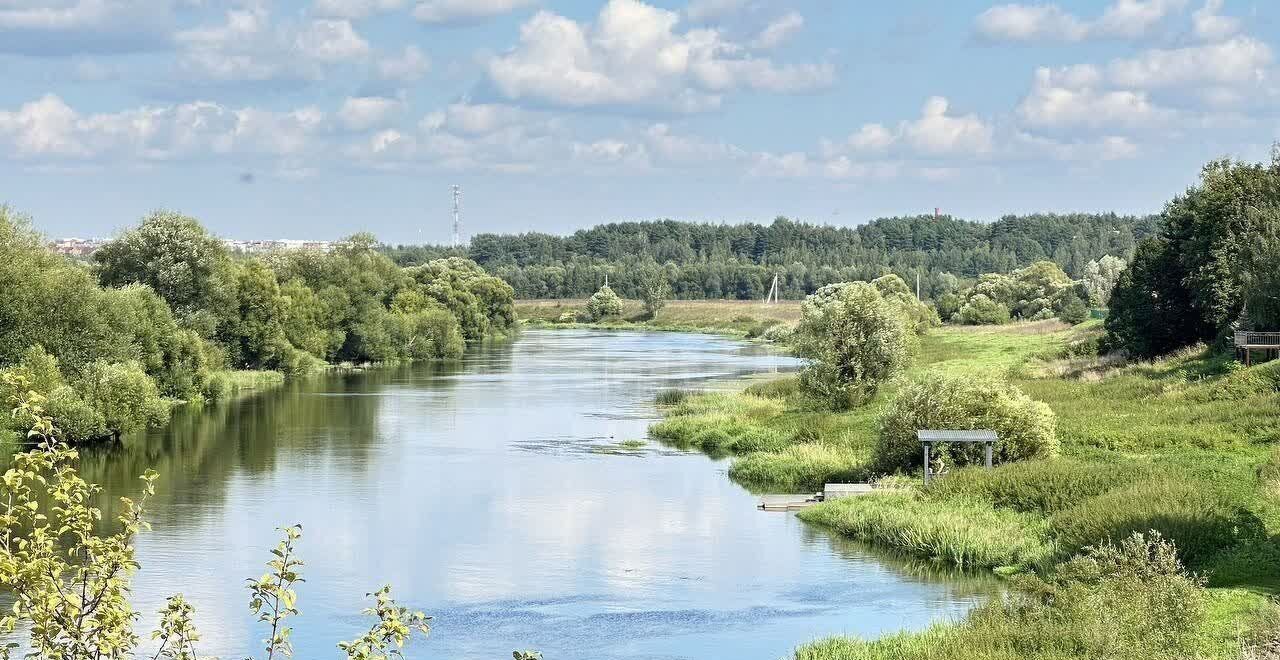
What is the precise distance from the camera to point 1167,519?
87.7 ft

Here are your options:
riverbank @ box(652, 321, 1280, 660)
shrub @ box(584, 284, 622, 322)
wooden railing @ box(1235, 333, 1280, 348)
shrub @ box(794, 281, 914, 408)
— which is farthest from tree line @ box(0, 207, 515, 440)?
shrub @ box(584, 284, 622, 322)

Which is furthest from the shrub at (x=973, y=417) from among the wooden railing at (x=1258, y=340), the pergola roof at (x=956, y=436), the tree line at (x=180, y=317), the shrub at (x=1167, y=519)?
the tree line at (x=180, y=317)

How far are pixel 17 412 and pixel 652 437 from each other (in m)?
43.5

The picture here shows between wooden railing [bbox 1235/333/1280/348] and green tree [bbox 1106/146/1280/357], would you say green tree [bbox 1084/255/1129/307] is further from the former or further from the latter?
wooden railing [bbox 1235/333/1280/348]

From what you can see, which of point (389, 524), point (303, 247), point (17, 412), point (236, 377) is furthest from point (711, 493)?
point (303, 247)

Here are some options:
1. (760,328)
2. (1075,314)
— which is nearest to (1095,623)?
(1075,314)

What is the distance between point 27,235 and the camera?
58.8m

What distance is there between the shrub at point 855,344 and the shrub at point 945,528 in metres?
16.9

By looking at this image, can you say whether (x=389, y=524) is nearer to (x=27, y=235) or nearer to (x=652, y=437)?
(x=652, y=437)

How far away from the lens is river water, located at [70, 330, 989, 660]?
2528cm

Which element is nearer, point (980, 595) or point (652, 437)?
point (980, 595)

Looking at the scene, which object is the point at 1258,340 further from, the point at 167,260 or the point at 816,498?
the point at 167,260

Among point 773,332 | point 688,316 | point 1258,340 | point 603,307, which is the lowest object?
point 773,332

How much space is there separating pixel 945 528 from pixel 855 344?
21.1 metres
